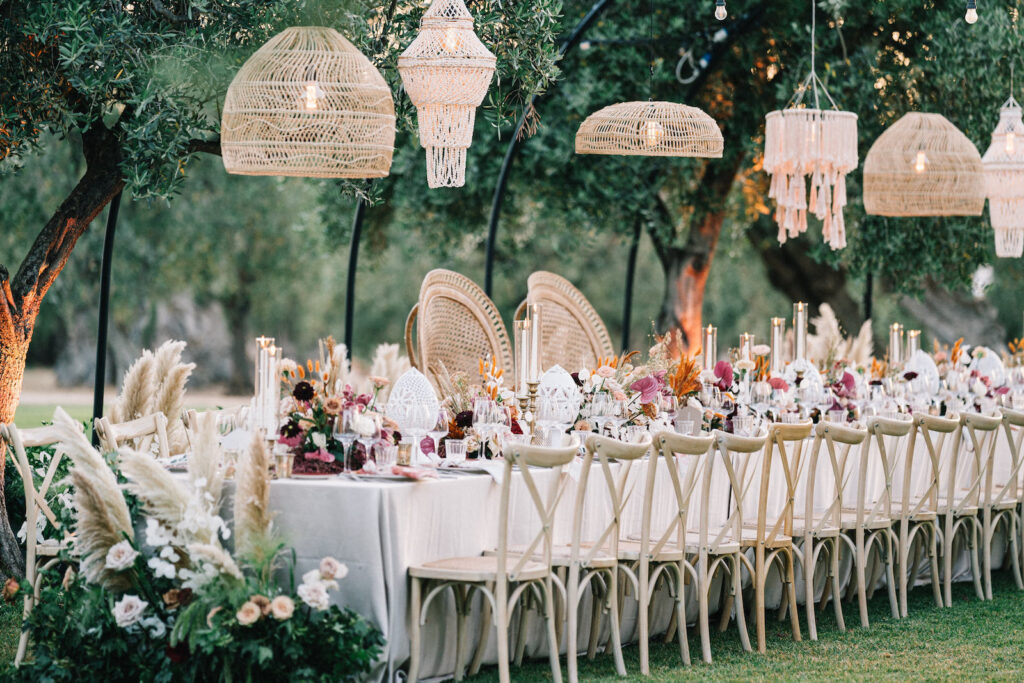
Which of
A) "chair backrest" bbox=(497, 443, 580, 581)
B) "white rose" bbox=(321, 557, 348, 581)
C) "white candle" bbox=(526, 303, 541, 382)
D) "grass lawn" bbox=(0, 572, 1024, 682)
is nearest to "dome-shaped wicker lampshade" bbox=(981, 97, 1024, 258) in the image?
"grass lawn" bbox=(0, 572, 1024, 682)

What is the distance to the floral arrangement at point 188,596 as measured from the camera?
4340mm

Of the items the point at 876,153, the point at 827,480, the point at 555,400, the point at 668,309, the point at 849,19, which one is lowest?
the point at 827,480

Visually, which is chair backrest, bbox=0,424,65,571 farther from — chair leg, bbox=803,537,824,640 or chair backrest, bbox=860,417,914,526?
chair backrest, bbox=860,417,914,526

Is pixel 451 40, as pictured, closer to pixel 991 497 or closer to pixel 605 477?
pixel 605 477

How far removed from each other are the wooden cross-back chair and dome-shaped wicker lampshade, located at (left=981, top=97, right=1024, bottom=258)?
2.19m

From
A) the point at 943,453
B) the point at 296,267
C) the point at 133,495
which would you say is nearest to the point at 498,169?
the point at 943,453

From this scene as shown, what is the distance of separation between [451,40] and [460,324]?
8.19ft

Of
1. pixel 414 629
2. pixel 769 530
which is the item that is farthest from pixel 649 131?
pixel 414 629

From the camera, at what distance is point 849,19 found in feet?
34.3

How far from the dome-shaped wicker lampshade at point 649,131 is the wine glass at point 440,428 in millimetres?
2455

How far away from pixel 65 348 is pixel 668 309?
50.7ft

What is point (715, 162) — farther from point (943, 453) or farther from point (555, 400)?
point (555, 400)

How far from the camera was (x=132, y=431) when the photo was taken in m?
5.70

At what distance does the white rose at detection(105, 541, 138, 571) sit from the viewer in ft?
14.6
